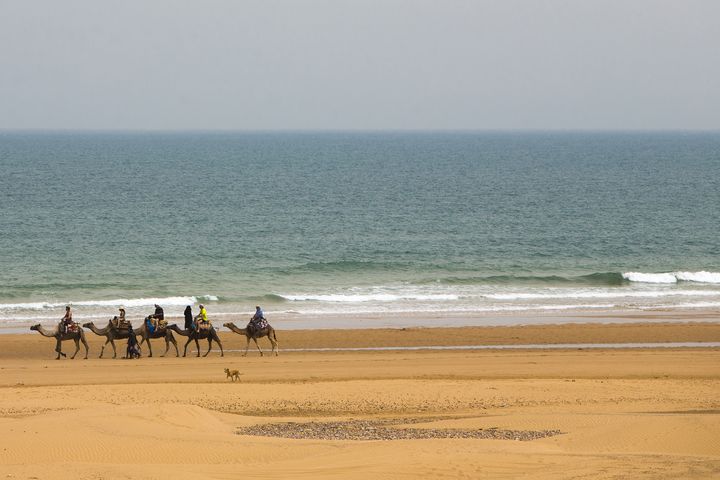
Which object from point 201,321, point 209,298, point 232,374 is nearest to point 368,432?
point 232,374

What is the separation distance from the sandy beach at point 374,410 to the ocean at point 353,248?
20.4 feet

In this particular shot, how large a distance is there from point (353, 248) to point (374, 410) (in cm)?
3160

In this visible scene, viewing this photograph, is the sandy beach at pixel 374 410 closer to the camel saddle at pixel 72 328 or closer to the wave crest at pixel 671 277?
the camel saddle at pixel 72 328

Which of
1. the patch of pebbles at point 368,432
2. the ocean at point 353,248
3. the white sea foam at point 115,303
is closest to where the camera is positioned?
the patch of pebbles at point 368,432

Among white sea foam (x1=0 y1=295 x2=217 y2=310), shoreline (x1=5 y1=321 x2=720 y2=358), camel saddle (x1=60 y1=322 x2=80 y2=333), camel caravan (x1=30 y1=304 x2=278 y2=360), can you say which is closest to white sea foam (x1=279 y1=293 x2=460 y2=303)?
white sea foam (x1=0 y1=295 x2=217 y2=310)

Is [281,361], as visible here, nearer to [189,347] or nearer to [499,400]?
[189,347]

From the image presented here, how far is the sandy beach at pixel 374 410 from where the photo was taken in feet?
49.0

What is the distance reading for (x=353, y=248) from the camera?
51.5 metres

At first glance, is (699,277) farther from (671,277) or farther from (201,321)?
(201,321)

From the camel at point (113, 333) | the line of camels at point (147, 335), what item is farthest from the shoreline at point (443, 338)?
the camel at point (113, 333)

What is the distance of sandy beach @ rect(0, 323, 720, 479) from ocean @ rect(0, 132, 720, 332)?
6217mm

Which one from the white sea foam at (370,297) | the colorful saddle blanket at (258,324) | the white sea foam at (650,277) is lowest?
the white sea foam at (370,297)

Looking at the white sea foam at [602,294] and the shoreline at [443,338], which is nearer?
the shoreline at [443,338]

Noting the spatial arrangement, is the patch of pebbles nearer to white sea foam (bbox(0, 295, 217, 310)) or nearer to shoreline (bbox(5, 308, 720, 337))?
shoreline (bbox(5, 308, 720, 337))
